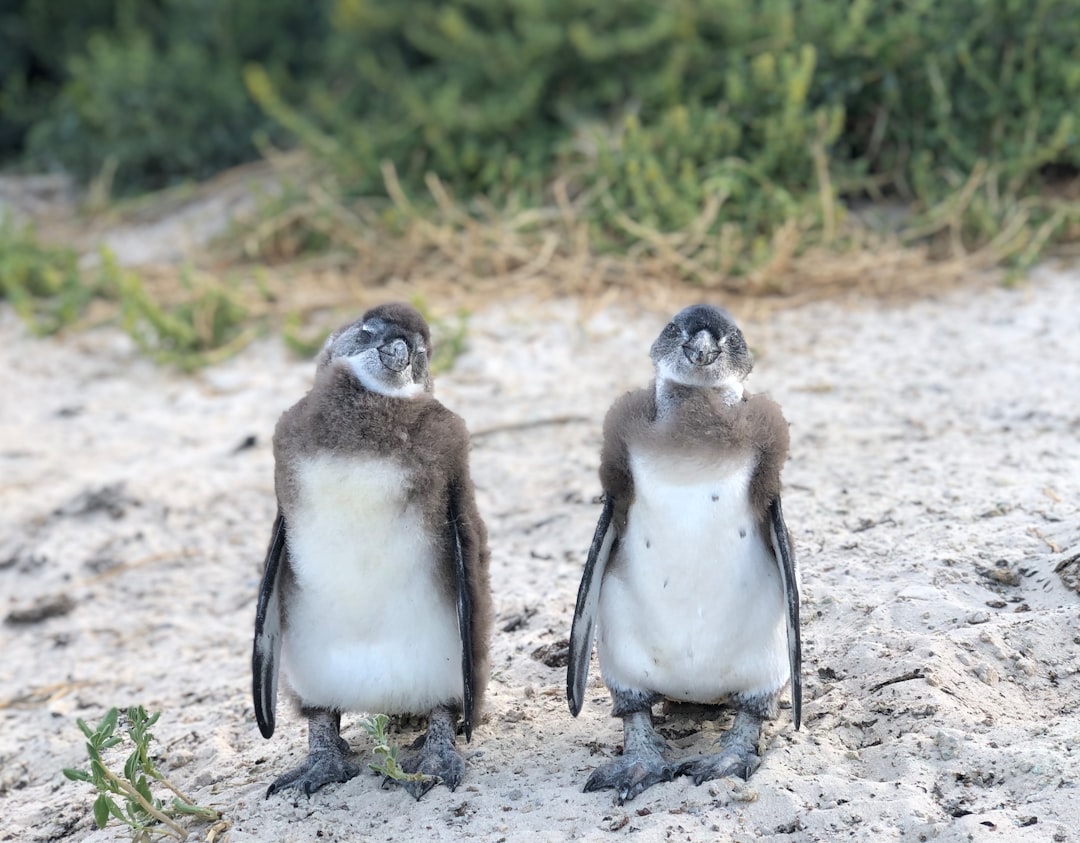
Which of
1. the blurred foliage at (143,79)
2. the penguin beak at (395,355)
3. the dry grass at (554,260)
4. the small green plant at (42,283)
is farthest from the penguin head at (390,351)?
the blurred foliage at (143,79)

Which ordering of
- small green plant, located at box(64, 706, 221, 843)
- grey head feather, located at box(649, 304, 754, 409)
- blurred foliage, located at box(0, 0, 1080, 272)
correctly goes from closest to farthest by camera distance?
small green plant, located at box(64, 706, 221, 843) < grey head feather, located at box(649, 304, 754, 409) < blurred foliage, located at box(0, 0, 1080, 272)

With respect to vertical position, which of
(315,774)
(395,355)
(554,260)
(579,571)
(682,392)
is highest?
(554,260)

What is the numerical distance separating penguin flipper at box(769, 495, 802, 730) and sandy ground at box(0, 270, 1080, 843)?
0.54 ft

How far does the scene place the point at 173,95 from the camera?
9.50m

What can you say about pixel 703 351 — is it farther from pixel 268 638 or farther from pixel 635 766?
pixel 268 638

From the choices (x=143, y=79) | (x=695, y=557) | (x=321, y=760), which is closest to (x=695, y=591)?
(x=695, y=557)

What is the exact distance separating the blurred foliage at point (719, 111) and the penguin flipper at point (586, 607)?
3544 millimetres

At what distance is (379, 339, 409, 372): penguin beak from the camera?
116 inches

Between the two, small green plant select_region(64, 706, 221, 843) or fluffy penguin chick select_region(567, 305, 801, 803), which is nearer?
small green plant select_region(64, 706, 221, 843)

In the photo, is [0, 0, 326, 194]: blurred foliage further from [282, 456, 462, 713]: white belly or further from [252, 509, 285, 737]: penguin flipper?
[282, 456, 462, 713]: white belly

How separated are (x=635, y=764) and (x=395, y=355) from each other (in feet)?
3.29

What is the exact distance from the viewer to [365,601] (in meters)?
2.98

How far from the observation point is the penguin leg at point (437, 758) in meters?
2.92

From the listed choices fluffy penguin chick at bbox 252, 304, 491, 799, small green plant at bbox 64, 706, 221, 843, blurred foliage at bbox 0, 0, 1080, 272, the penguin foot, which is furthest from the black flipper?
blurred foliage at bbox 0, 0, 1080, 272
